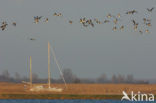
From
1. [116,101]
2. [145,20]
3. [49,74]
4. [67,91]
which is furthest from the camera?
[67,91]

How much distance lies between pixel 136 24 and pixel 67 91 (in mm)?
55677

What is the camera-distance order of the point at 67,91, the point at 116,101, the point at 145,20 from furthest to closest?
the point at 67,91, the point at 116,101, the point at 145,20

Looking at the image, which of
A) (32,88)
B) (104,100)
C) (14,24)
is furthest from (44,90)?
(14,24)

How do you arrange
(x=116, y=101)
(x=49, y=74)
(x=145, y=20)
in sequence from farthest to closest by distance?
(x=49, y=74) → (x=116, y=101) → (x=145, y=20)

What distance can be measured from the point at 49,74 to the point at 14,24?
47.1m

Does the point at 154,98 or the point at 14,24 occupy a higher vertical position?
the point at 14,24

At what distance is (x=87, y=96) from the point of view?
324ft

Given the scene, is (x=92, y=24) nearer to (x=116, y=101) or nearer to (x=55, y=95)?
(x=116, y=101)

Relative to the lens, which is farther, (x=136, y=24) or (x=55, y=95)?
(x=55, y=95)

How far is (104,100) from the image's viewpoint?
9362 cm

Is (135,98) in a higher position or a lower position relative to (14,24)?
lower

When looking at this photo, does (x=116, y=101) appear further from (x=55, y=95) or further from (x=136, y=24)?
(x=136, y=24)

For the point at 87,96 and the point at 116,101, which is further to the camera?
the point at 87,96

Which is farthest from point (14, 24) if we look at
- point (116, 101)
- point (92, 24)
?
point (116, 101)
